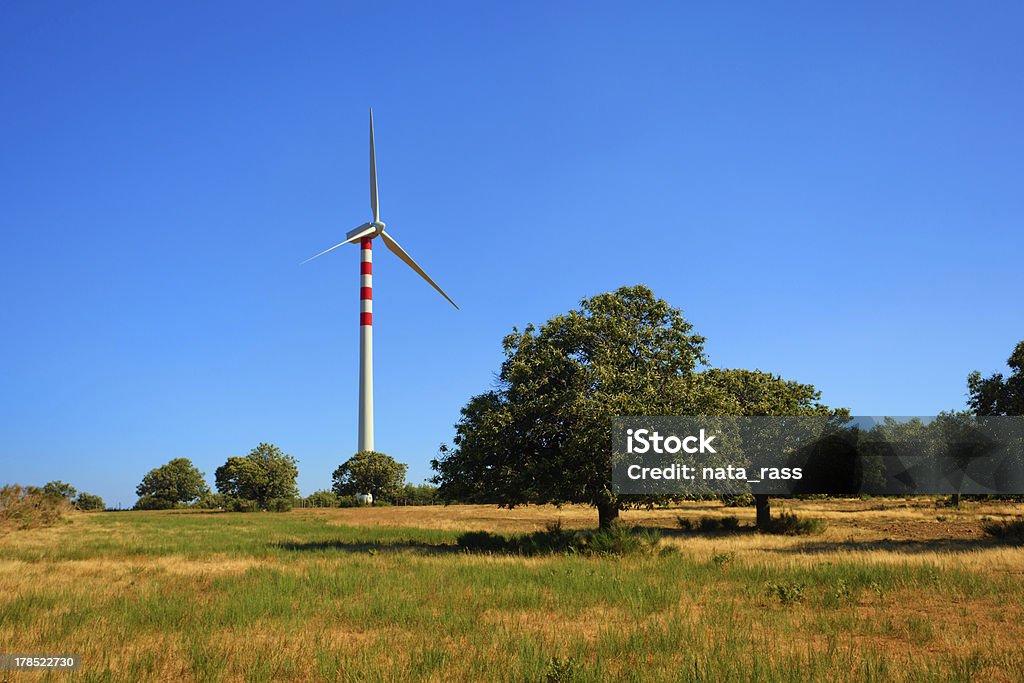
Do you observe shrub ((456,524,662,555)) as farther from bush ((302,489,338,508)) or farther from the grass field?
bush ((302,489,338,508))

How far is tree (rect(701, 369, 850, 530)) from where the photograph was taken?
52.1 m

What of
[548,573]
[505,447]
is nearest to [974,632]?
[548,573]

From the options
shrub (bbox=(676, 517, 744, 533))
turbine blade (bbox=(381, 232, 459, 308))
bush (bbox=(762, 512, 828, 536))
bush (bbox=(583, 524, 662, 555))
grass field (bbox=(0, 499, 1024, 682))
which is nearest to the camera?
grass field (bbox=(0, 499, 1024, 682))

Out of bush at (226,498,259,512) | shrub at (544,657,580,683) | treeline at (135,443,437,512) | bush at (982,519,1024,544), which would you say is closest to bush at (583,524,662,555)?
shrub at (544,657,580,683)

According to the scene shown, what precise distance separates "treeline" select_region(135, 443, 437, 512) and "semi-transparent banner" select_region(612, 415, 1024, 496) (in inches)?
2435

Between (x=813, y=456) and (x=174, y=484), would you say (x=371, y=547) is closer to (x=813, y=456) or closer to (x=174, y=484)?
(x=813, y=456)

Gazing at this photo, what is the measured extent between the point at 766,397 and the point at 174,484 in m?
134

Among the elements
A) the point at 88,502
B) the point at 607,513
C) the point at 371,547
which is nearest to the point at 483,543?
the point at 371,547

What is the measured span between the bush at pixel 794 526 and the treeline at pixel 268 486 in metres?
62.8

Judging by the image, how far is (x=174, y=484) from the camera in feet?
486

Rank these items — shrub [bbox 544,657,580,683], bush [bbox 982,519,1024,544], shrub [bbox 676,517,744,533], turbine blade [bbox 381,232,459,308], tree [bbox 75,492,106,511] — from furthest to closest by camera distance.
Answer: tree [bbox 75,492,106,511], turbine blade [bbox 381,232,459,308], shrub [bbox 676,517,744,533], bush [bbox 982,519,1024,544], shrub [bbox 544,657,580,683]

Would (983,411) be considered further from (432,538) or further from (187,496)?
(187,496)

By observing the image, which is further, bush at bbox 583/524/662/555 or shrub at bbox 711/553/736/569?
bush at bbox 583/524/662/555

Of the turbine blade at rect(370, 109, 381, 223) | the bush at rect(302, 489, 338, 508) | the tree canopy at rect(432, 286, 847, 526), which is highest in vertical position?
the turbine blade at rect(370, 109, 381, 223)
